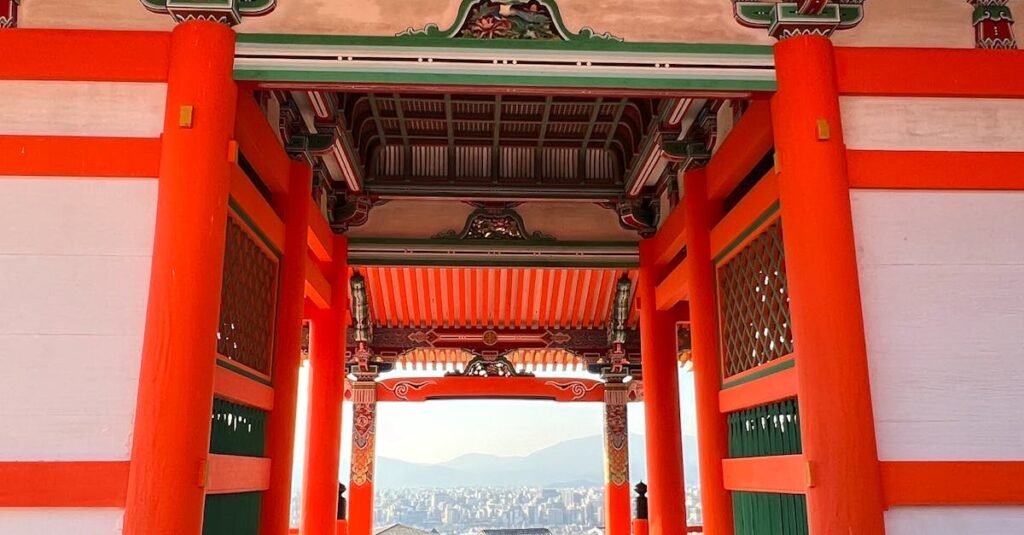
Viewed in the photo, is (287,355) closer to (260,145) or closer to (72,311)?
(260,145)

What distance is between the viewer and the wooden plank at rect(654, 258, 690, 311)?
5.69 m

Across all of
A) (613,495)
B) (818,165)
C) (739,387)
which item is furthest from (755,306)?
(613,495)

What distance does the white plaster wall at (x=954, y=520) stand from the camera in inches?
116

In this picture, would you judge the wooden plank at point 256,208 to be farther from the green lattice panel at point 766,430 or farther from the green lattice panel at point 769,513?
the green lattice panel at point 769,513

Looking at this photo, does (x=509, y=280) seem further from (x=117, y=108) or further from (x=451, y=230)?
(x=117, y=108)

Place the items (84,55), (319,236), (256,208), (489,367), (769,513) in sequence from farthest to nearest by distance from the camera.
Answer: (489,367) < (319,236) < (256,208) < (769,513) < (84,55)

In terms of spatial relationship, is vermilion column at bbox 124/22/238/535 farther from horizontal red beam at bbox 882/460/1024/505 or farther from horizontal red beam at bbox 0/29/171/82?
horizontal red beam at bbox 882/460/1024/505

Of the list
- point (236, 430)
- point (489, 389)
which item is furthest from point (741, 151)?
point (489, 389)

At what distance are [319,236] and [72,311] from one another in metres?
3.00

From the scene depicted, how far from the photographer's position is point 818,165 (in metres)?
3.17

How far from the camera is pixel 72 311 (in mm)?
2986

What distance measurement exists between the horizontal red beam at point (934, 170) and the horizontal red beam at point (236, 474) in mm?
2816

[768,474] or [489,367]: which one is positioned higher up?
[489,367]

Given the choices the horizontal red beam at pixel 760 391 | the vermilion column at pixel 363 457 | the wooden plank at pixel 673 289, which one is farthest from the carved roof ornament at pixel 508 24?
the vermilion column at pixel 363 457
